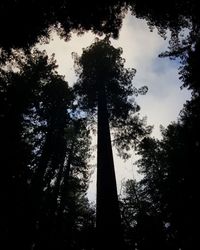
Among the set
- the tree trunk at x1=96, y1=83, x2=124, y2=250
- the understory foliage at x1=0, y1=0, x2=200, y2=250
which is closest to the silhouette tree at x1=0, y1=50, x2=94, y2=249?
the understory foliage at x1=0, y1=0, x2=200, y2=250

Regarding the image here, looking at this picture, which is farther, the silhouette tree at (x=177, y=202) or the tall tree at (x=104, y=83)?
the tall tree at (x=104, y=83)

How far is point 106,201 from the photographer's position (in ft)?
28.7

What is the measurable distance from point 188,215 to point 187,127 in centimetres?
496

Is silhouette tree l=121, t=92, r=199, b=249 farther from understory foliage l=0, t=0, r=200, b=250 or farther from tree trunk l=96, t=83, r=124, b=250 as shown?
tree trunk l=96, t=83, r=124, b=250

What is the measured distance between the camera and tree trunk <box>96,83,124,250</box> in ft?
25.1

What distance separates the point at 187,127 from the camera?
53.2 ft

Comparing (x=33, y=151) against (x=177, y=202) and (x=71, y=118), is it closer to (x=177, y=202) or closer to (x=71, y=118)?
(x=71, y=118)

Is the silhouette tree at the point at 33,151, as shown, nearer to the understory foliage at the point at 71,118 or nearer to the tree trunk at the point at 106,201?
the understory foliage at the point at 71,118

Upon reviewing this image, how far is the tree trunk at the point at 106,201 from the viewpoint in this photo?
25.1 feet

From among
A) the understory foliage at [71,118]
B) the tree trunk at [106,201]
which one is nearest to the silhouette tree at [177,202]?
the understory foliage at [71,118]

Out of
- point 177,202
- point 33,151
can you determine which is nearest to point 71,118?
point 33,151

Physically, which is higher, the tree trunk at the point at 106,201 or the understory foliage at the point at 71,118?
the understory foliage at the point at 71,118

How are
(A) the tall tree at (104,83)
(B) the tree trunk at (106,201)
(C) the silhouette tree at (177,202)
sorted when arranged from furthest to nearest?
(A) the tall tree at (104,83) → (C) the silhouette tree at (177,202) → (B) the tree trunk at (106,201)

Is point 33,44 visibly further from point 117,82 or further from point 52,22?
point 117,82
